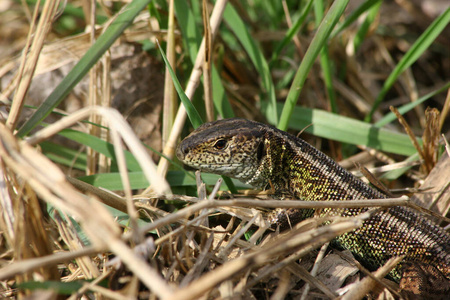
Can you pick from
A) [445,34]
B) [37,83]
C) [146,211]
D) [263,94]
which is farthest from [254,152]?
[445,34]

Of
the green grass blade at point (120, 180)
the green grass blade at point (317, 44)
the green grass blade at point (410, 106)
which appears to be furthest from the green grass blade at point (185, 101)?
the green grass blade at point (410, 106)

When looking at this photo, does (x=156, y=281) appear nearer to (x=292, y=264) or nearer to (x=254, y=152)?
(x=292, y=264)

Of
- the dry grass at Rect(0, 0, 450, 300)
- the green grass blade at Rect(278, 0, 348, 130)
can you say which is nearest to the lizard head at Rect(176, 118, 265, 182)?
the dry grass at Rect(0, 0, 450, 300)

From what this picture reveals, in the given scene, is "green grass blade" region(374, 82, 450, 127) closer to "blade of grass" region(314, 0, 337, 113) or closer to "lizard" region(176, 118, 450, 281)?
"blade of grass" region(314, 0, 337, 113)

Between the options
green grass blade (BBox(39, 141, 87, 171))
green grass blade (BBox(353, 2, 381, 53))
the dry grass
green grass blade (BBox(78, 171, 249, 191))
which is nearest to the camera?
the dry grass

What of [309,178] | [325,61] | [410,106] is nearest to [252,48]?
[325,61]
